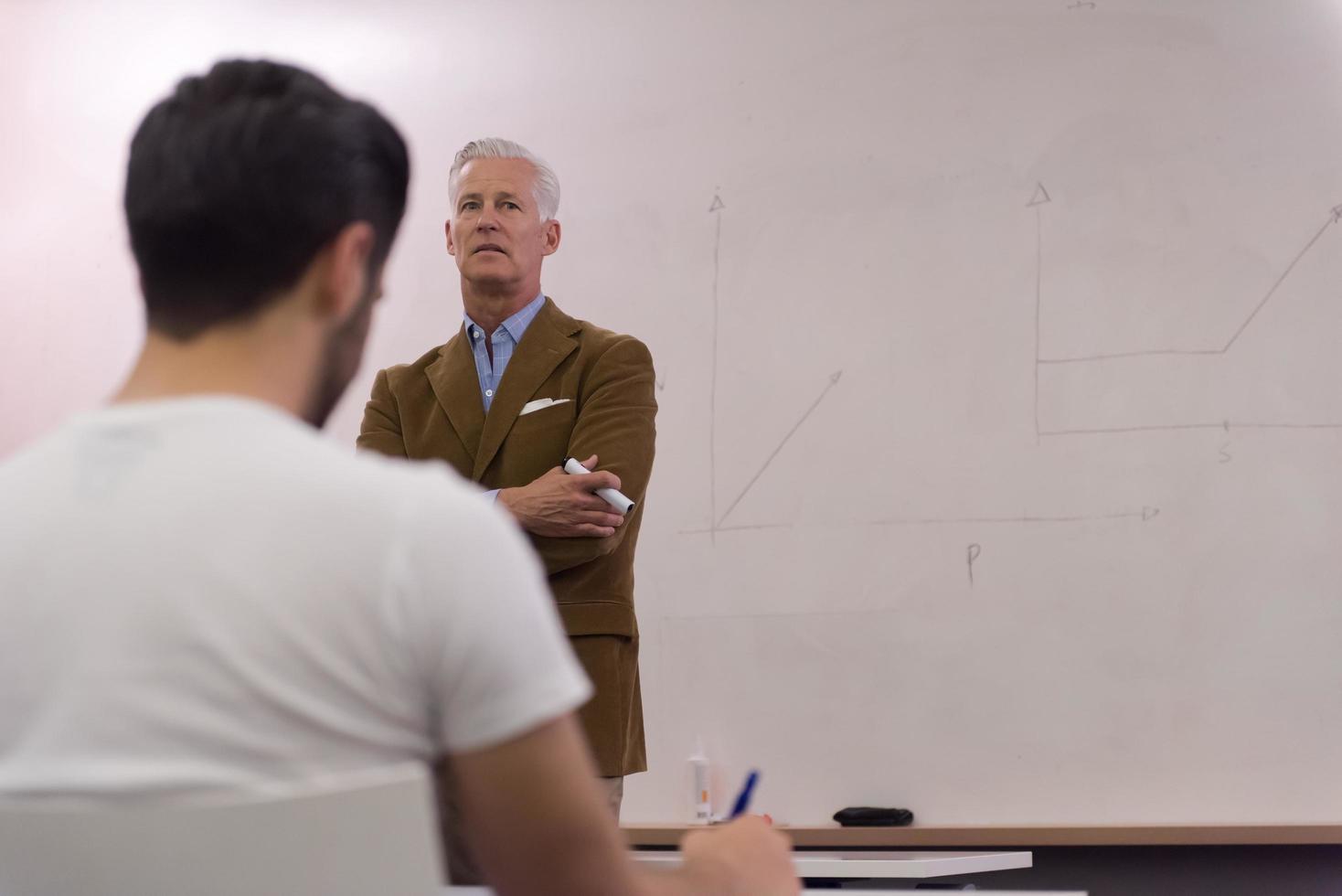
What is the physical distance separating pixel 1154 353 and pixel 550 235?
4.14ft

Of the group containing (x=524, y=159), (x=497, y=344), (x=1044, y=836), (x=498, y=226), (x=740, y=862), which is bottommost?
(x=1044, y=836)

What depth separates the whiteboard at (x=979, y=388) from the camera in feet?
8.72

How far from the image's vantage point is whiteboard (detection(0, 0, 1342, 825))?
8.72 feet

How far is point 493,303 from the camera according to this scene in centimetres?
241

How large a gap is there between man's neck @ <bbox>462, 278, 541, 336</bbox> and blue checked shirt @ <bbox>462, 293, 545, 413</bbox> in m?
0.01

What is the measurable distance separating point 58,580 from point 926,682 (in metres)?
2.38

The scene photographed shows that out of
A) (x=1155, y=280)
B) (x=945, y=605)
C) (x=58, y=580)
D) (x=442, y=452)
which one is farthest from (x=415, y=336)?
(x=58, y=580)

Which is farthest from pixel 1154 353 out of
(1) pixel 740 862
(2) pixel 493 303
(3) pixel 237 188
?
(3) pixel 237 188

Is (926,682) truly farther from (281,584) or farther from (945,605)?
(281,584)

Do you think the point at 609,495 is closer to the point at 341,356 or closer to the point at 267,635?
the point at 341,356

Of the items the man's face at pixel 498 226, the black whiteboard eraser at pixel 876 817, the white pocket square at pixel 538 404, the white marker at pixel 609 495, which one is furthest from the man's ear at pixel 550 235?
the black whiteboard eraser at pixel 876 817

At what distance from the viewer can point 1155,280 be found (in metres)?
2.80

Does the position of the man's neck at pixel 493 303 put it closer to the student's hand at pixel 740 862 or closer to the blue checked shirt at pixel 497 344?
the blue checked shirt at pixel 497 344

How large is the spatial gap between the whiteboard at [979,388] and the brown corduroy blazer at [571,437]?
2.74 feet
